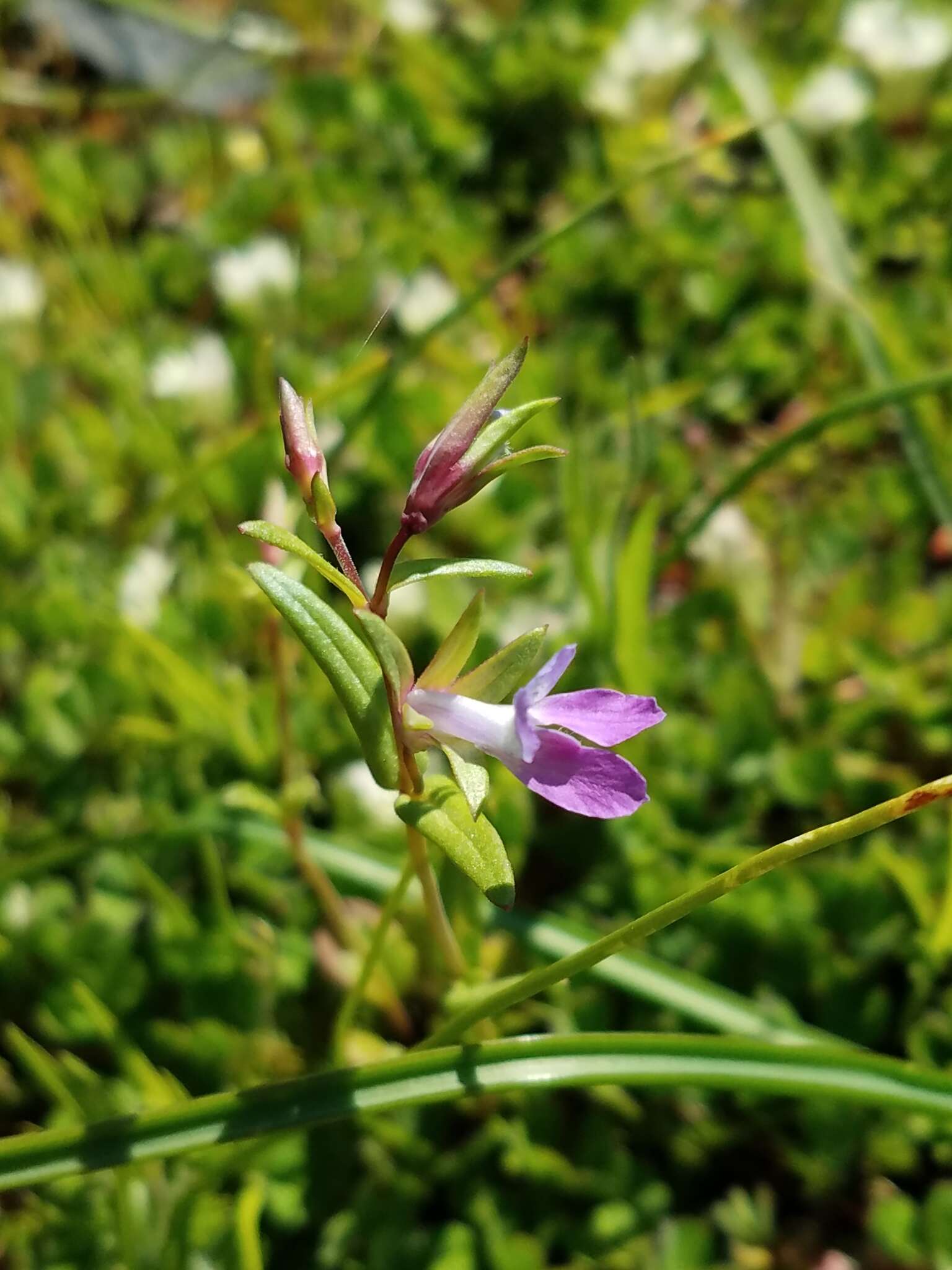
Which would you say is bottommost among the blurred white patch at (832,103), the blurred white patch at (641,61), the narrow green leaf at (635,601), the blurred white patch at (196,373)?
the narrow green leaf at (635,601)

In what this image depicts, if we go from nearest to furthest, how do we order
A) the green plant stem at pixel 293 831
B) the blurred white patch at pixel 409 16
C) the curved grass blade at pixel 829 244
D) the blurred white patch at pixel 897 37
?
the green plant stem at pixel 293 831, the curved grass blade at pixel 829 244, the blurred white patch at pixel 897 37, the blurred white patch at pixel 409 16

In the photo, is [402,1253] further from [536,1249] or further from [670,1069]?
[670,1069]

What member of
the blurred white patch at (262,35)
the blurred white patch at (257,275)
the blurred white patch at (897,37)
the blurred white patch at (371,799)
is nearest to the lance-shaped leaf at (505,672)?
the blurred white patch at (371,799)

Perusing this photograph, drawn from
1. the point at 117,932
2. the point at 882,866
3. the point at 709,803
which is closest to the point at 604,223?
the point at 709,803

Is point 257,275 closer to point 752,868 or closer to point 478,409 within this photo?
point 478,409

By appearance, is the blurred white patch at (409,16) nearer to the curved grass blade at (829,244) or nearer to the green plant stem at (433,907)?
the curved grass blade at (829,244)

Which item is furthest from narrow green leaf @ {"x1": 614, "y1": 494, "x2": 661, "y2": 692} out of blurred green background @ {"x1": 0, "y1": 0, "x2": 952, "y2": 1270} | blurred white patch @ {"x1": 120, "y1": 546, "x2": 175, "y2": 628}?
blurred white patch @ {"x1": 120, "y1": 546, "x2": 175, "y2": 628}

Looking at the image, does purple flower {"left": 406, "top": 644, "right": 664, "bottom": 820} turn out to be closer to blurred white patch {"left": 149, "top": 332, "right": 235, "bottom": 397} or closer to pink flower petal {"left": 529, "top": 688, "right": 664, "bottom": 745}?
pink flower petal {"left": 529, "top": 688, "right": 664, "bottom": 745}
